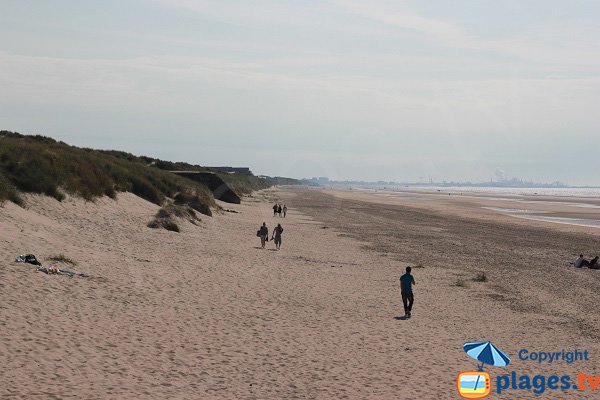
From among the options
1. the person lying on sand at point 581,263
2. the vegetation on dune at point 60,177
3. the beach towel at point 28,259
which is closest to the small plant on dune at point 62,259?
the beach towel at point 28,259

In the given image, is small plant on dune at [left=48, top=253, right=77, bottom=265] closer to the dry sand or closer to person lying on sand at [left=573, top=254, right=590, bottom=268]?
the dry sand

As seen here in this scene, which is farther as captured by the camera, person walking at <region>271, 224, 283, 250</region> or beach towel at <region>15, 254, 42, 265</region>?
person walking at <region>271, 224, 283, 250</region>

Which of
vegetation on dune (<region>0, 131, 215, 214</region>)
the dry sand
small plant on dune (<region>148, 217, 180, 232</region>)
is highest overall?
vegetation on dune (<region>0, 131, 215, 214</region>)

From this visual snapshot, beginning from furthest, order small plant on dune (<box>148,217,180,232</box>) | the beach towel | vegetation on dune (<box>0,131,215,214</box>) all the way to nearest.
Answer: small plant on dune (<box>148,217,180,232</box>) < vegetation on dune (<box>0,131,215,214</box>) < the beach towel

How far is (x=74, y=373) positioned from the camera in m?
10.1

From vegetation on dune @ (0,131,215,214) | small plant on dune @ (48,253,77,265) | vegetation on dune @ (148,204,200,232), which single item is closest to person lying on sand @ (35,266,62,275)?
small plant on dune @ (48,253,77,265)

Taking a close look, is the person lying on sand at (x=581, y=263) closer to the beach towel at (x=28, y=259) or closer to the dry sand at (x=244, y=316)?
the dry sand at (x=244, y=316)

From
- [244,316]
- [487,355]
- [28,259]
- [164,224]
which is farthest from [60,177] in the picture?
[487,355]

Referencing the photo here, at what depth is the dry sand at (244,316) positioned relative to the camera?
1074 centimetres

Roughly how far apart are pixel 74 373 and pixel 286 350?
4.53 meters

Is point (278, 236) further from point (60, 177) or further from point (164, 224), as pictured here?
point (60, 177)

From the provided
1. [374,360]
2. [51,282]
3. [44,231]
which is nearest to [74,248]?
[44,231]

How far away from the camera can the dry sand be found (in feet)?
35.2

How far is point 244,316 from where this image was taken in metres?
15.7
